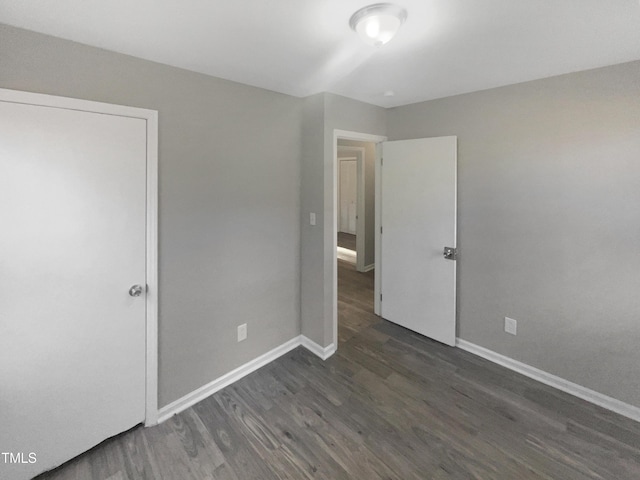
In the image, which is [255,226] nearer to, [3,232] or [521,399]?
[3,232]

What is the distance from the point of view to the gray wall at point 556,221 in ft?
6.55

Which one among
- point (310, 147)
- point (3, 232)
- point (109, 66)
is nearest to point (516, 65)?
point (310, 147)

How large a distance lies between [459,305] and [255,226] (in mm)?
1998

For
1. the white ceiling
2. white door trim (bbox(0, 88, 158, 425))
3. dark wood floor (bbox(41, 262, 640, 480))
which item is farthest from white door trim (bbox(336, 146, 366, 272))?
white door trim (bbox(0, 88, 158, 425))

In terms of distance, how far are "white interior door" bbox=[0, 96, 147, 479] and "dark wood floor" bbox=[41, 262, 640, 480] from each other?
0.30 m

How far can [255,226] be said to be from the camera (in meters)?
2.45

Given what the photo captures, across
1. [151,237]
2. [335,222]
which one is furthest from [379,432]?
[151,237]

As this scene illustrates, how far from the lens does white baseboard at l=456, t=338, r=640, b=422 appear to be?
2058 mm

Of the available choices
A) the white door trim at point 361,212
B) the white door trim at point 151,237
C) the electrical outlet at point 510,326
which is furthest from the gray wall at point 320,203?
the white door trim at point 361,212

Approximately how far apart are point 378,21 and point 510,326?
2.46m

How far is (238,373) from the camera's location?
245 cm

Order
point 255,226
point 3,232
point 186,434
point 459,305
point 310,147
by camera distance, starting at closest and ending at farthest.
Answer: point 3,232 → point 186,434 → point 255,226 → point 310,147 → point 459,305

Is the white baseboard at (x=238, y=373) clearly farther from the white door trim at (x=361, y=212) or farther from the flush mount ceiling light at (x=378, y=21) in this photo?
the white door trim at (x=361, y=212)

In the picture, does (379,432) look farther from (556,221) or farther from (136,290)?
(556,221)
